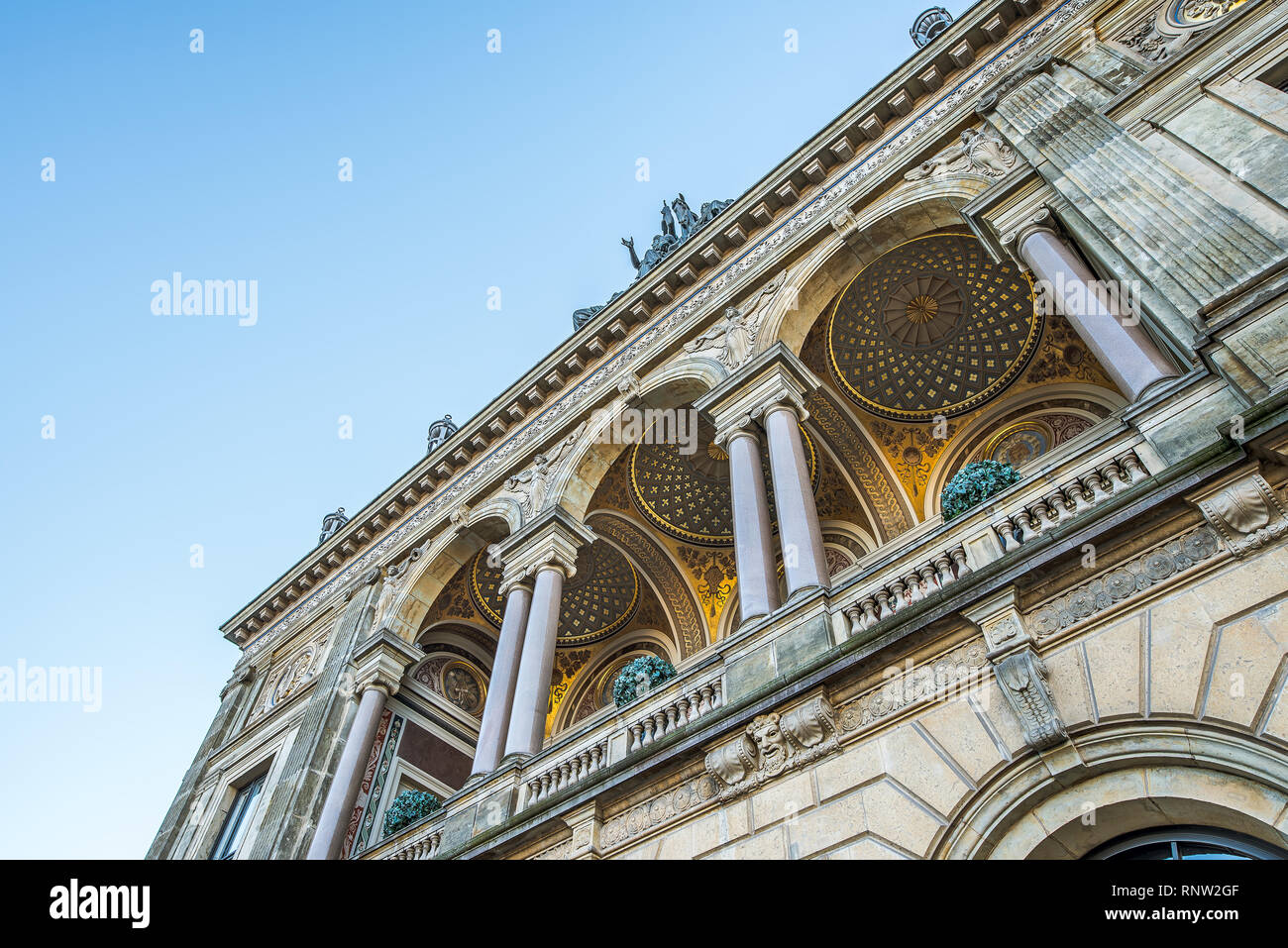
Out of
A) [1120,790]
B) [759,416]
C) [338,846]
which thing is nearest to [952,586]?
[1120,790]

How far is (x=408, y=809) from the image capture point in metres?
12.5

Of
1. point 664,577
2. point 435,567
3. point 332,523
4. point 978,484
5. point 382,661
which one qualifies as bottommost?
point 978,484

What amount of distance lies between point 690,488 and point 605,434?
6.33 ft

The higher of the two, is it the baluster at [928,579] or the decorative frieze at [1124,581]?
the baluster at [928,579]

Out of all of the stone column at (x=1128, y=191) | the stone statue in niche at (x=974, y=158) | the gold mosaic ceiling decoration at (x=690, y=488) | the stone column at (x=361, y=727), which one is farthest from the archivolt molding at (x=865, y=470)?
the stone column at (x=361, y=727)

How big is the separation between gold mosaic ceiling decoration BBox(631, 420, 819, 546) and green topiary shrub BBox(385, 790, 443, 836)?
590 centimetres

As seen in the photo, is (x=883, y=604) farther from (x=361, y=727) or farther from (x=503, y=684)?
(x=361, y=727)

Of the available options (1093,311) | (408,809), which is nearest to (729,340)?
(1093,311)

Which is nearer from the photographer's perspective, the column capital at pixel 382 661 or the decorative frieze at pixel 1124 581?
the decorative frieze at pixel 1124 581

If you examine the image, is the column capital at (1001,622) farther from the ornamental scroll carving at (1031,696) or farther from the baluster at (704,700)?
the baluster at (704,700)

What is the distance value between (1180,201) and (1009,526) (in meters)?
3.41

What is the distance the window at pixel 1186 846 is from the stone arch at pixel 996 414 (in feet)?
29.4

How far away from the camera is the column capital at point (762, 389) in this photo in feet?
37.7
